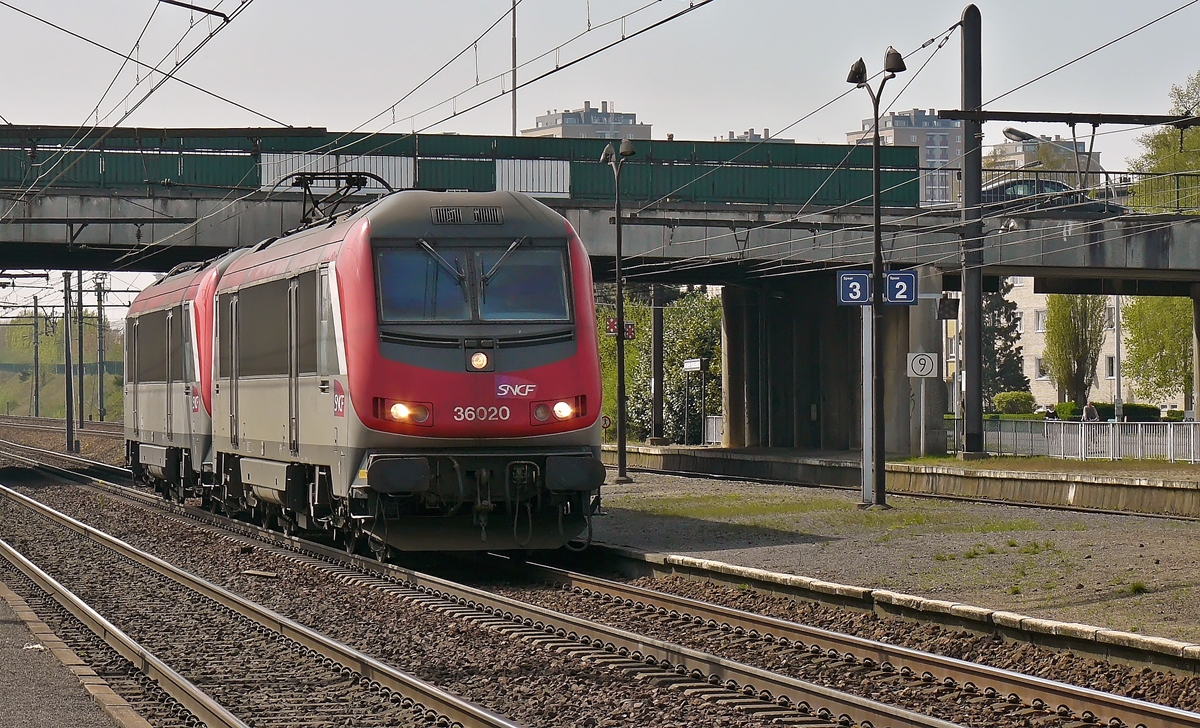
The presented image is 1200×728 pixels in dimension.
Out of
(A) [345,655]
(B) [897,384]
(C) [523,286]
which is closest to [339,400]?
(C) [523,286]

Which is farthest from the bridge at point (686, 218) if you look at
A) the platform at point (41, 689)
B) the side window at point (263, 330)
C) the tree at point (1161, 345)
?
the platform at point (41, 689)

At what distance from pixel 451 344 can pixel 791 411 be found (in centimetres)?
2883

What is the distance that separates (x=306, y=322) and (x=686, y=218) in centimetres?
1976

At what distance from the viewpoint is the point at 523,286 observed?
15.5m

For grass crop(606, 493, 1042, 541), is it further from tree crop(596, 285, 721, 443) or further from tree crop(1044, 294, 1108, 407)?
tree crop(1044, 294, 1108, 407)

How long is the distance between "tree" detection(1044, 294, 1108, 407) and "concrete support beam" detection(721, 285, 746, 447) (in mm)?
28075

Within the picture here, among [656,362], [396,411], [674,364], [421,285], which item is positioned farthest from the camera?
[674,364]

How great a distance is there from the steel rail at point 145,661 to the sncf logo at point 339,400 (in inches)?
117

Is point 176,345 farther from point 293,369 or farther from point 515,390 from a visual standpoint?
point 515,390

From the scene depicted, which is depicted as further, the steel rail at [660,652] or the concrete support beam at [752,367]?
the concrete support beam at [752,367]

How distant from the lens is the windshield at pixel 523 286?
15.4 m

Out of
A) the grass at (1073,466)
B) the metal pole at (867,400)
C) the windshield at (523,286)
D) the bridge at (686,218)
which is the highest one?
the bridge at (686,218)

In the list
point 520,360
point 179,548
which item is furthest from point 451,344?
point 179,548

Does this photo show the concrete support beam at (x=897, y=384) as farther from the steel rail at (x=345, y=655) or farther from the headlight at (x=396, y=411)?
the headlight at (x=396, y=411)
